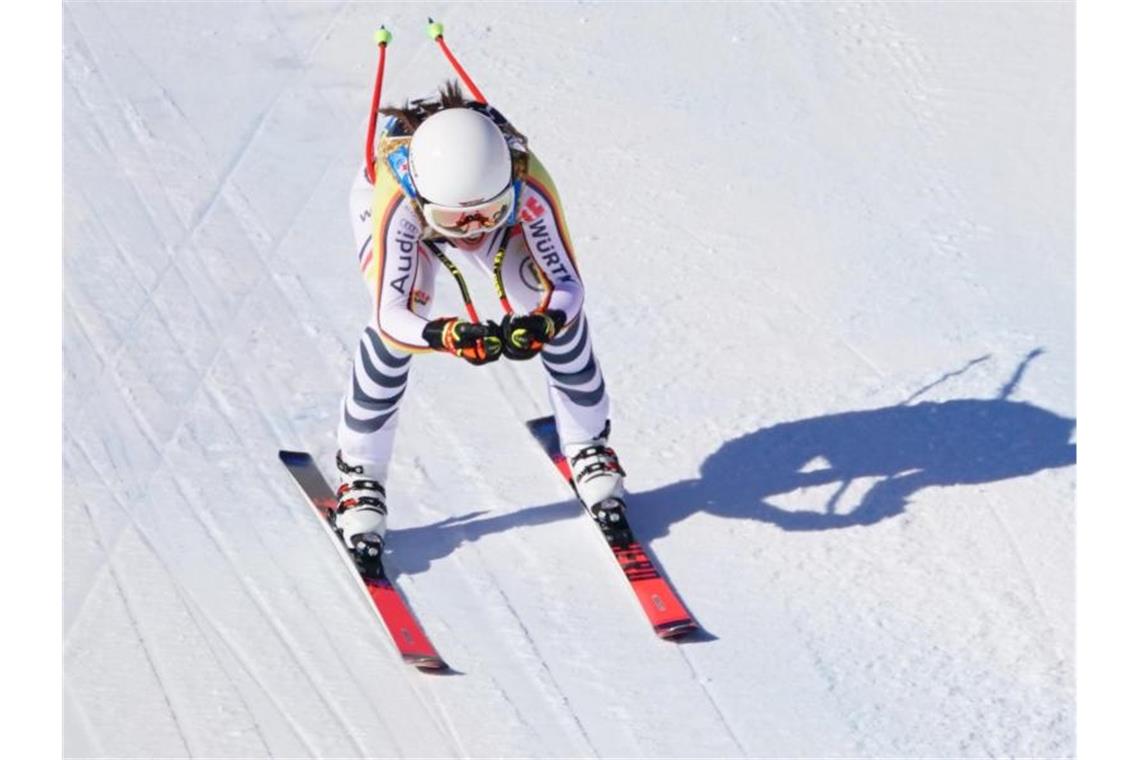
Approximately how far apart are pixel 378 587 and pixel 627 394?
1739 mm

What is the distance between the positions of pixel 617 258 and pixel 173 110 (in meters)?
2.81

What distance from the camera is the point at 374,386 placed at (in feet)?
27.3

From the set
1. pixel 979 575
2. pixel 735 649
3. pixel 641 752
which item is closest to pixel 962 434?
pixel 979 575

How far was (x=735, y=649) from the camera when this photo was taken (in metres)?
8.08

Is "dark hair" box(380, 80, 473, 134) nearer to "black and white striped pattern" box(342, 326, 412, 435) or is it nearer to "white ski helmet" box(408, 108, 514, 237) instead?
"white ski helmet" box(408, 108, 514, 237)

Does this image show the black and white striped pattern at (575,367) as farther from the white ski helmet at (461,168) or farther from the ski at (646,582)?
the white ski helmet at (461,168)

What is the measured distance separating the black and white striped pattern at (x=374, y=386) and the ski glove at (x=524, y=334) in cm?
66

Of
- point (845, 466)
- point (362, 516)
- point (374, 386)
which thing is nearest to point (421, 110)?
point (374, 386)

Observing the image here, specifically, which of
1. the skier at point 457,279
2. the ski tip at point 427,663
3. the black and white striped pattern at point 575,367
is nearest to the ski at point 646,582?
the skier at point 457,279

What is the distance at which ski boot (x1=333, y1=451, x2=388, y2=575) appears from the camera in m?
8.41

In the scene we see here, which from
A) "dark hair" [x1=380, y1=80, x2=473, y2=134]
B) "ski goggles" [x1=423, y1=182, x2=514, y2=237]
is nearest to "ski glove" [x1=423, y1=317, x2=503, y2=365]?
"ski goggles" [x1=423, y1=182, x2=514, y2=237]

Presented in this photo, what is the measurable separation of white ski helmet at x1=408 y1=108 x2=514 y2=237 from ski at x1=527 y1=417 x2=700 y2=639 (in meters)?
1.47

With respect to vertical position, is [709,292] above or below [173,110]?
below

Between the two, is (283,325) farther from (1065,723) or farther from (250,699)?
(1065,723)
